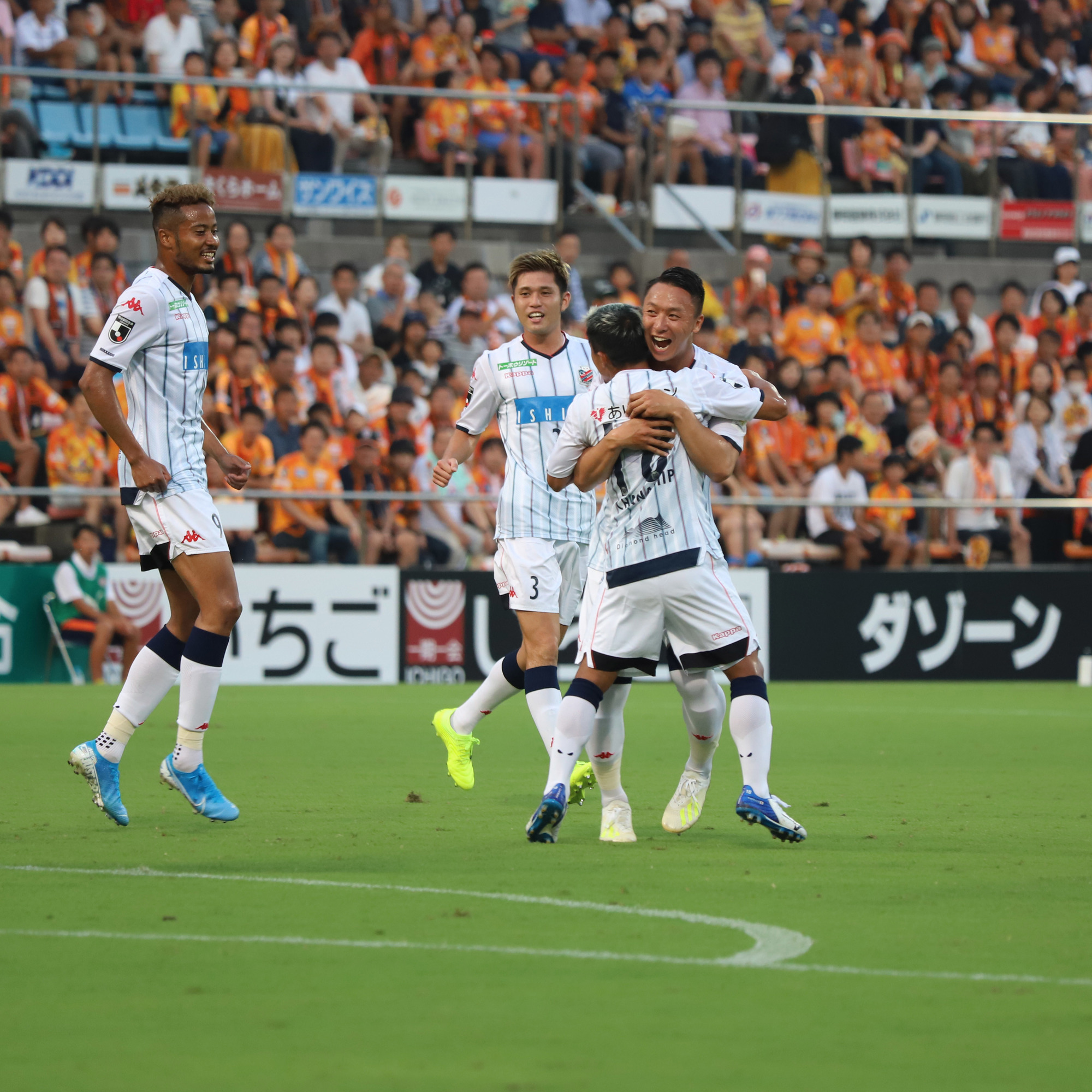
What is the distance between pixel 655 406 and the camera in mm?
6051

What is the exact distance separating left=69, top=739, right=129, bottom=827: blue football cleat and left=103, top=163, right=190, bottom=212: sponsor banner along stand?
11.6 m

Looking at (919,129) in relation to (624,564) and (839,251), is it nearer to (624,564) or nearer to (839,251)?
(839,251)

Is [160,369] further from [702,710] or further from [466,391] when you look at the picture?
[466,391]

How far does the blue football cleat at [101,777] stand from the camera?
6.69 metres

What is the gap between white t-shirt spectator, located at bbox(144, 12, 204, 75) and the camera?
60.1ft

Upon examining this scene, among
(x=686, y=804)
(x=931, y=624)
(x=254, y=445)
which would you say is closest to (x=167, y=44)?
(x=254, y=445)

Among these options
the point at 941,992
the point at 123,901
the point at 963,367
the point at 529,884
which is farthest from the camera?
the point at 963,367

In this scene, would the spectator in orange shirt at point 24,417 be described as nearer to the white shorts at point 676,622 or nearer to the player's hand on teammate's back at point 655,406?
the white shorts at point 676,622

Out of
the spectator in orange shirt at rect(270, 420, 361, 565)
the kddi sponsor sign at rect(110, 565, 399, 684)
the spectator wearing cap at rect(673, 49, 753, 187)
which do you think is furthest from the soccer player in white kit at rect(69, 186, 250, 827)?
the spectator wearing cap at rect(673, 49, 753, 187)

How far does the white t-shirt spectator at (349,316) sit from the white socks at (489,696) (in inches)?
378

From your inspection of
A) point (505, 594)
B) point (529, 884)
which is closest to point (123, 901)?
point (529, 884)

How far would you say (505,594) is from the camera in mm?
7793

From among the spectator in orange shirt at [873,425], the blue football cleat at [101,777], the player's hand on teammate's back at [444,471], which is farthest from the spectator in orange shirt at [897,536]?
the blue football cleat at [101,777]

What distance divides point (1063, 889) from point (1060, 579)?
37.2 feet
